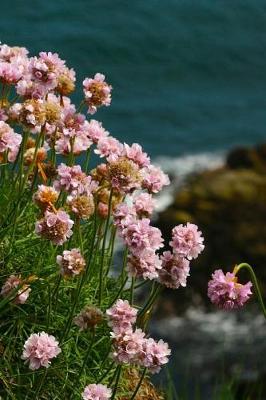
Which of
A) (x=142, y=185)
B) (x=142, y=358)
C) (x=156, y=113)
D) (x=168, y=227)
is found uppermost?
(x=156, y=113)

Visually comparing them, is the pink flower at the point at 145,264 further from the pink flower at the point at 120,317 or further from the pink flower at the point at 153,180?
the pink flower at the point at 153,180

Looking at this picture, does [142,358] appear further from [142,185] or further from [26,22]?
[26,22]

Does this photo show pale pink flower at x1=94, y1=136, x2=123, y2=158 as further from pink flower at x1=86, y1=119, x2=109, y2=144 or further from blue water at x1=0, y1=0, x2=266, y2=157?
blue water at x1=0, y1=0, x2=266, y2=157

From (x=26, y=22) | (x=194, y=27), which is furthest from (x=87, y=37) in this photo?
(x=194, y=27)

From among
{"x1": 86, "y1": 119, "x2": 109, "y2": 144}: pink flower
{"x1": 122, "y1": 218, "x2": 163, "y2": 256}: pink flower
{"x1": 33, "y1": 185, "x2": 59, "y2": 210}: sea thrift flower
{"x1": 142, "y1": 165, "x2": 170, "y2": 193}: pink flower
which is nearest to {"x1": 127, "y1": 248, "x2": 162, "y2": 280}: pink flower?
{"x1": 122, "y1": 218, "x2": 163, "y2": 256}: pink flower

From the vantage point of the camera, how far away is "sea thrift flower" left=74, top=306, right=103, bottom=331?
3256 millimetres

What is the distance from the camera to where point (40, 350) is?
3.19 metres

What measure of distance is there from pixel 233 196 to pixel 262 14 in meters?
9.23

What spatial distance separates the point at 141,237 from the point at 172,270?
0.23 m

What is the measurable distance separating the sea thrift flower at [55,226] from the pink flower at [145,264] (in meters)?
0.21

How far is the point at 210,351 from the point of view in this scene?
995 centimetres

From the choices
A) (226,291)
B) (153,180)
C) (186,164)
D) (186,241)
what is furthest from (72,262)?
(186,164)

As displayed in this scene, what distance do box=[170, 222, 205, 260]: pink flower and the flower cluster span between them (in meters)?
0.24

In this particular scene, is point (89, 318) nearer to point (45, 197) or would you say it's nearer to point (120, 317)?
point (120, 317)
